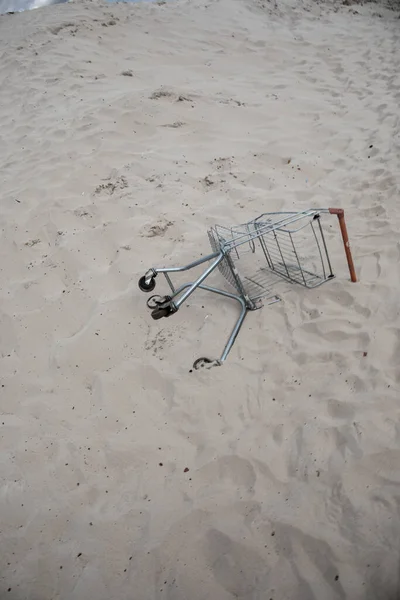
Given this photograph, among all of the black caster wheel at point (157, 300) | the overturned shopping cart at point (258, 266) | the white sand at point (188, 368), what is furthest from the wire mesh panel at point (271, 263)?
the black caster wheel at point (157, 300)

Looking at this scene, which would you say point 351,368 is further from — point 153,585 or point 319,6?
point 319,6

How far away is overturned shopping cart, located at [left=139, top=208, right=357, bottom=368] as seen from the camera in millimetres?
2457

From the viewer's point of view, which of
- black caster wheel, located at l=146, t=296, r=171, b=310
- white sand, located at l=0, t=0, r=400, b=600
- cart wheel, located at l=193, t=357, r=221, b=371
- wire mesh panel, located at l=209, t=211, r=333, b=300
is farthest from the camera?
wire mesh panel, located at l=209, t=211, r=333, b=300

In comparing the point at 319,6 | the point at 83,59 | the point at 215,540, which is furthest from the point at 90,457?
the point at 319,6

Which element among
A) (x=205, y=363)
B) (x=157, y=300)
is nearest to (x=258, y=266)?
(x=157, y=300)

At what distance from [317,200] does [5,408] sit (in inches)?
137

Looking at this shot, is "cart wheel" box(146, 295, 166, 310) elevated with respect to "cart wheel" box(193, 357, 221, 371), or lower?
elevated

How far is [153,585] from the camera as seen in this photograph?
5.48 ft

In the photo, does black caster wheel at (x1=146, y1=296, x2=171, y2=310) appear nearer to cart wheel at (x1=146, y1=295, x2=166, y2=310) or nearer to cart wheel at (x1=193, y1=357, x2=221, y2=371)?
cart wheel at (x1=146, y1=295, x2=166, y2=310)

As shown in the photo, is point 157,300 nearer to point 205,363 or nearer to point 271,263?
point 205,363

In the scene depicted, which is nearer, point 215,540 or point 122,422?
point 215,540

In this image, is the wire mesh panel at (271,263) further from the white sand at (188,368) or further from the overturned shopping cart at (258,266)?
the white sand at (188,368)

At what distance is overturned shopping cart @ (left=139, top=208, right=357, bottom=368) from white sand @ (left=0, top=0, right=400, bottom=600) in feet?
0.42

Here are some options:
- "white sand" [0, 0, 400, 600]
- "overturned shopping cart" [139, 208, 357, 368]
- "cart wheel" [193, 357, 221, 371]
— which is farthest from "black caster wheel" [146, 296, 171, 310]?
"cart wheel" [193, 357, 221, 371]
